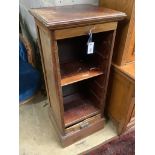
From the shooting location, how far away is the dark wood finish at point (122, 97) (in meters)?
1.23

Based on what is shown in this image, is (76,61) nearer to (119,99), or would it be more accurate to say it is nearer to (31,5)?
(119,99)

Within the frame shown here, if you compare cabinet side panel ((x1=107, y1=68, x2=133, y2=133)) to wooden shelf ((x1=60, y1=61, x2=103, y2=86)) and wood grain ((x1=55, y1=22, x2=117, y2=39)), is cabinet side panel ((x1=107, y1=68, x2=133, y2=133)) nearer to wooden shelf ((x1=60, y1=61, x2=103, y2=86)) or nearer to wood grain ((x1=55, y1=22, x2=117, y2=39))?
wooden shelf ((x1=60, y1=61, x2=103, y2=86))

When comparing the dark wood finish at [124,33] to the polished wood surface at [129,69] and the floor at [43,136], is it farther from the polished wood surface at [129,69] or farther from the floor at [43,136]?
the floor at [43,136]

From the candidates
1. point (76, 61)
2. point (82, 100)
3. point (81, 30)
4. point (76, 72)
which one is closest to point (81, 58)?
point (76, 61)

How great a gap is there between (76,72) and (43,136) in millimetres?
708

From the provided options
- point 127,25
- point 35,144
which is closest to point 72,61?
point 127,25

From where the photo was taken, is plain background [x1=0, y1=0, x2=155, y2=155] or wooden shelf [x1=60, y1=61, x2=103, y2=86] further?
wooden shelf [x1=60, y1=61, x2=103, y2=86]

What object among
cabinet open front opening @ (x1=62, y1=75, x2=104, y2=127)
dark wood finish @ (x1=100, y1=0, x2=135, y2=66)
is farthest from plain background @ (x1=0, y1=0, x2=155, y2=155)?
cabinet open front opening @ (x1=62, y1=75, x2=104, y2=127)

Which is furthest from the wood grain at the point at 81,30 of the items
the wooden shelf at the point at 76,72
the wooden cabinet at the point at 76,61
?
the wooden shelf at the point at 76,72

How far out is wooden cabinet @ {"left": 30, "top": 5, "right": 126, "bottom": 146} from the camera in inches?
36.0

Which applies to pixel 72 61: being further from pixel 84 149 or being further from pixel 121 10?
pixel 84 149

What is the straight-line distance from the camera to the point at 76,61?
142cm

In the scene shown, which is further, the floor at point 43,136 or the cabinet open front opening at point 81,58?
the floor at point 43,136
